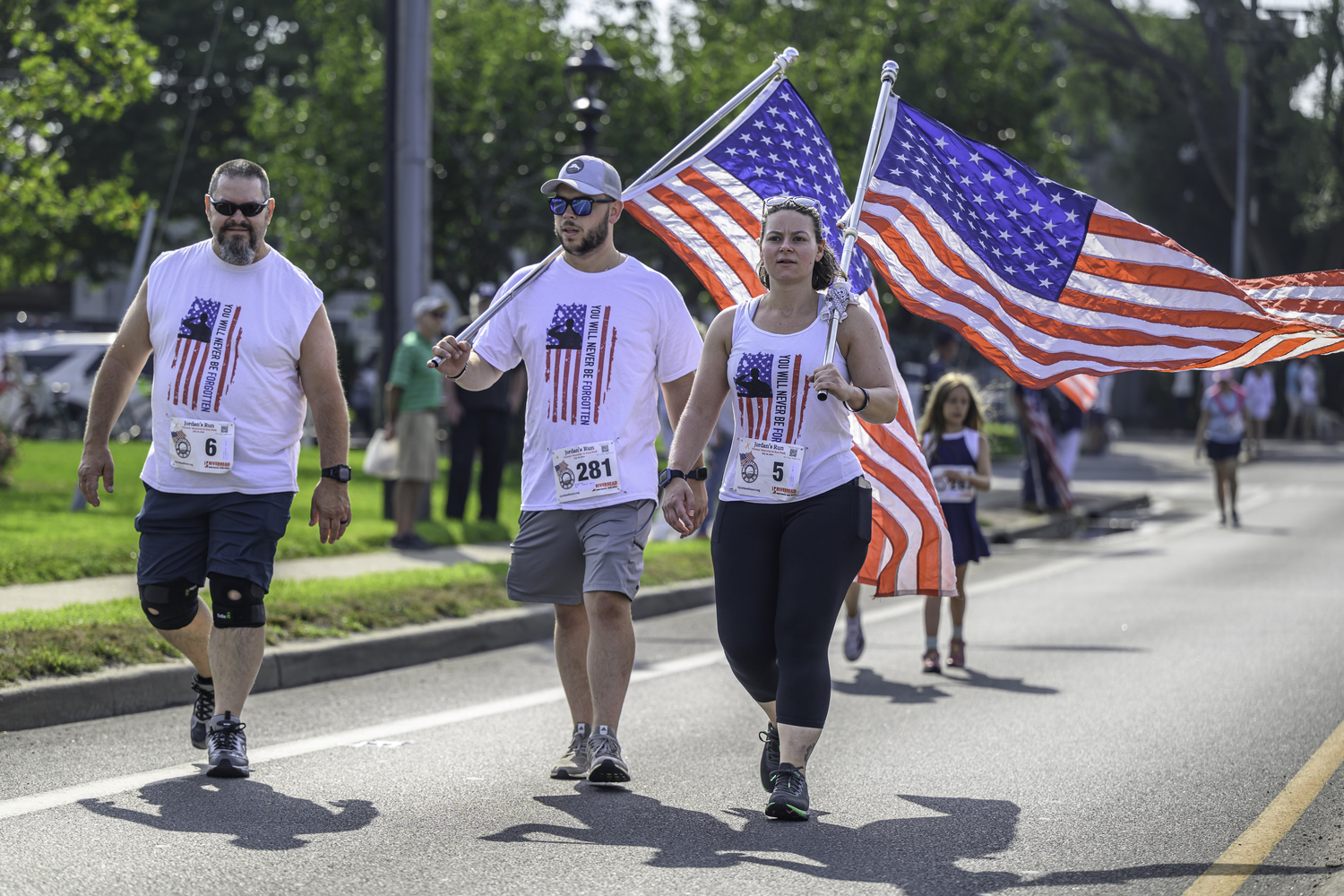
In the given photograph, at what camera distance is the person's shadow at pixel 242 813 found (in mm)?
5105

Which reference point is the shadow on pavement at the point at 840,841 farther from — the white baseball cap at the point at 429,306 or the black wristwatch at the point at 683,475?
the white baseball cap at the point at 429,306

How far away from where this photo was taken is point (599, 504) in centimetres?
575

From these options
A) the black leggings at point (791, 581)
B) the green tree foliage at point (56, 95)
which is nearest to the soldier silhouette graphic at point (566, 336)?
the black leggings at point (791, 581)

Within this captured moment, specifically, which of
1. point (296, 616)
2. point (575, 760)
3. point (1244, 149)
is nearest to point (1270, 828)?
point (575, 760)

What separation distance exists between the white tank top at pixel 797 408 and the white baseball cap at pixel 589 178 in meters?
0.85

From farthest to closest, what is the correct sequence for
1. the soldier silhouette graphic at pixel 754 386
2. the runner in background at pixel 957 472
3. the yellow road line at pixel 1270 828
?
the runner in background at pixel 957 472
the soldier silhouette graphic at pixel 754 386
the yellow road line at pixel 1270 828

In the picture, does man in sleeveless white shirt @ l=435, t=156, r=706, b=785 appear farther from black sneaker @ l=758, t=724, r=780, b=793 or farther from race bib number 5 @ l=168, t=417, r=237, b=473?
race bib number 5 @ l=168, t=417, r=237, b=473

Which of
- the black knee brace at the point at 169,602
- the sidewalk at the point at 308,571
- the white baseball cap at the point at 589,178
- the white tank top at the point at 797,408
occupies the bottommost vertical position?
the sidewalk at the point at 308,571

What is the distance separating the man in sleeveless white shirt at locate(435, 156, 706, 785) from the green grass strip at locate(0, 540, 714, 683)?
2.65 m

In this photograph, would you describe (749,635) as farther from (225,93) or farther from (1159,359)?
(225,93)

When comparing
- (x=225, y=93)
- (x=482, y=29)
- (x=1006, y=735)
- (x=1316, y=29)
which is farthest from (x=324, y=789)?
(x=1316, y=29)

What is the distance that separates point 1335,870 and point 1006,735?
2.22m

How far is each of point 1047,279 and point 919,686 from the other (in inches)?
115

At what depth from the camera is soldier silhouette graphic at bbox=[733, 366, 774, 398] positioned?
541 cm
